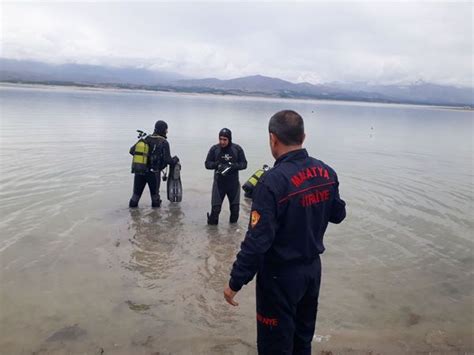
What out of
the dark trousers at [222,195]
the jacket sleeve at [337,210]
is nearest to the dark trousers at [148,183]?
the dark trousers at [222,195]

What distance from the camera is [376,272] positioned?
24.7 feet

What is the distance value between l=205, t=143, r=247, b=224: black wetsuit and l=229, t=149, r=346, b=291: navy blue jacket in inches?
215

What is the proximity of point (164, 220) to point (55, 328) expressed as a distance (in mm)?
4655

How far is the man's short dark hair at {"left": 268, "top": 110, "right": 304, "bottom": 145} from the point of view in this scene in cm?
343

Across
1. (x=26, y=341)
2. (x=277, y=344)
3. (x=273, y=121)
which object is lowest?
(x=26, y=341)

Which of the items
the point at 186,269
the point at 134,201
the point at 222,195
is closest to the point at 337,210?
the point at 186,269

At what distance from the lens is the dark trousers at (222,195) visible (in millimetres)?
9273

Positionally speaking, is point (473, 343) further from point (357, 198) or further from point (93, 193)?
point (93, 193)

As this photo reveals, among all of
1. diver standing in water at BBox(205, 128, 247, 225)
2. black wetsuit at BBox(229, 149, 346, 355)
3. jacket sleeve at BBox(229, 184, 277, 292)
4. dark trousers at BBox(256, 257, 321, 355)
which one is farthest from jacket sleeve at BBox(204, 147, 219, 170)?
jacket sleeve at BBox(229, 184, 277, 292)

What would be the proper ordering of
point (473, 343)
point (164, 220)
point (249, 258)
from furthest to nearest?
point (164, 220) → point (473, 343) → point (249, 258)

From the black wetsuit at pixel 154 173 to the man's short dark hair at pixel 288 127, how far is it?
657 centimetres

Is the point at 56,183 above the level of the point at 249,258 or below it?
below

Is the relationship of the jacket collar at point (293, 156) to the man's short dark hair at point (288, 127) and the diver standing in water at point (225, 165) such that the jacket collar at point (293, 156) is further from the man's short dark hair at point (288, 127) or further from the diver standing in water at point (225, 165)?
the diver standing in water at point (225, 165)

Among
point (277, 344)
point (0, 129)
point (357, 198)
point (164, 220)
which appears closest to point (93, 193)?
point (164, 220)
